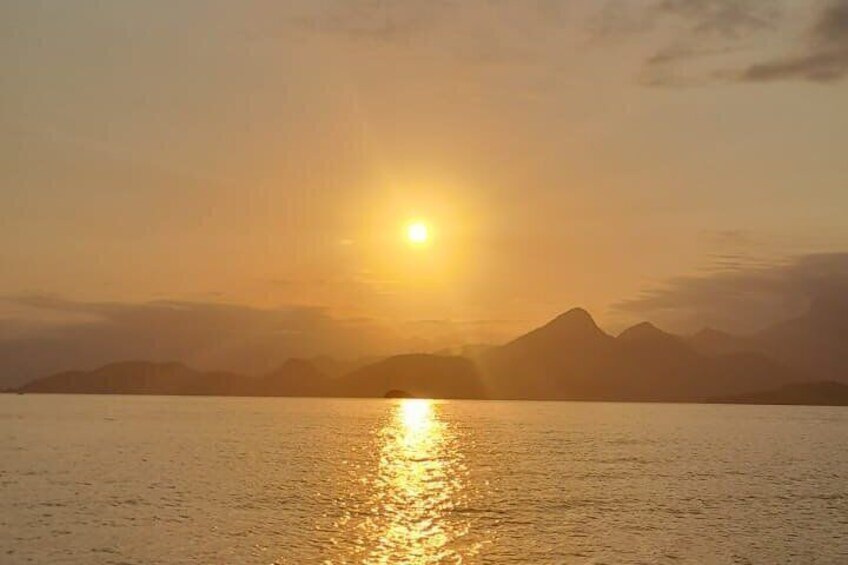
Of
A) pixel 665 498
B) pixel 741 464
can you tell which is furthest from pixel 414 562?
pixel 741 464

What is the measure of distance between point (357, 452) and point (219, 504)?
7722 cm

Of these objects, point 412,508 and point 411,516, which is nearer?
point 411,516

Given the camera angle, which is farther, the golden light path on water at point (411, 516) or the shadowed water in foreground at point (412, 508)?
the shadowed water in foreground at point (412, 508)

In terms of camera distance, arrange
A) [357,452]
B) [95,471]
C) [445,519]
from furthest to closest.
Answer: [357,452]
[95,471]
[445,519]

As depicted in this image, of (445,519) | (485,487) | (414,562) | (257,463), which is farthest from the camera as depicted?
(257,463)

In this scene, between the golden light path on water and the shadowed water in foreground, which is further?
the shadowed water in foreground

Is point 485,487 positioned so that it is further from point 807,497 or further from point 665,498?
point 807,497

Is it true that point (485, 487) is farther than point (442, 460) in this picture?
No

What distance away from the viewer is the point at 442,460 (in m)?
146

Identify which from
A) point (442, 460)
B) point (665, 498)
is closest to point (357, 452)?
point (442, 460)

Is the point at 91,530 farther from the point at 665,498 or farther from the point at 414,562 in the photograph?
the point at 665,498

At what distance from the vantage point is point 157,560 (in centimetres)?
5966

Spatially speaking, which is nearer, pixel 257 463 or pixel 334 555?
pixel 334 555

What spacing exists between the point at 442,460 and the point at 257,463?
29.2m
